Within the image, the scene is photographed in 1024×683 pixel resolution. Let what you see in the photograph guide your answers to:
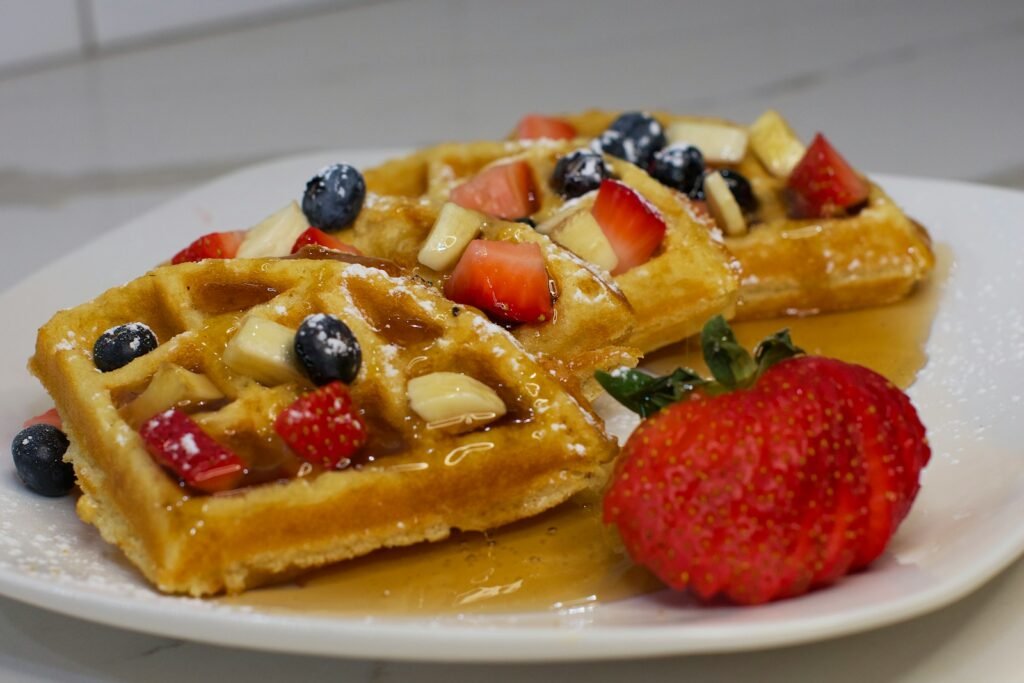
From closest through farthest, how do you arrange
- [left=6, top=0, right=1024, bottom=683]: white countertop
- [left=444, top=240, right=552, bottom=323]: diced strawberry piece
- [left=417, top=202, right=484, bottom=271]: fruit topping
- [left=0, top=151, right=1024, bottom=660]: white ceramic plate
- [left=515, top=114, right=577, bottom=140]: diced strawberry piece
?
[left=0, top=151, right=1024, bottom=660]: white ceramic plate
[left=444, top=240, right=552, bottom=323]: diced strawberry piece
[left=417, top=202, right=484, bottom=271]: fruit topping
[left=515, top=114, right=577, bottom=140]: diced strawberry piece
[left=6, top=0, right=1024, bottom=683]: white countertop

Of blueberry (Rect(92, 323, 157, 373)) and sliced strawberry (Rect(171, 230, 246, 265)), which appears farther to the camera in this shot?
sliced strawberry (Rect(171, 230, 246, 265))

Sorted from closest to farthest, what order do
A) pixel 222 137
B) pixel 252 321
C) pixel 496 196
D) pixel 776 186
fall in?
pixel 252 321 → pixel 496 196 → pixel 776 186 → pixel 222 137

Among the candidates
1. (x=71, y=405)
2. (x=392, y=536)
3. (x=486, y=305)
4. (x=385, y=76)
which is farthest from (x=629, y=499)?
(x=385, y=76)

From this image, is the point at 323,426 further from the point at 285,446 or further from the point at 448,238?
the point at 448,238

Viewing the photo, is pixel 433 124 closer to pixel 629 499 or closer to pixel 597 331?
pixel 597 331

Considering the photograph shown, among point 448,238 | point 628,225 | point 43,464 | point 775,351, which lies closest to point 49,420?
point 43,464

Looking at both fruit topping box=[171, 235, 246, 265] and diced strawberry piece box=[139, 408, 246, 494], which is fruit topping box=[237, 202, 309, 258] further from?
diced strawberry piece box=[139, 408, 246, 494]

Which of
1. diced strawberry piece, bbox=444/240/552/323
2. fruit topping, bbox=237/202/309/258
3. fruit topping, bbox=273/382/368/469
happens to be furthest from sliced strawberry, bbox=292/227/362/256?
fruit topping, bbox=273/382/368/469
